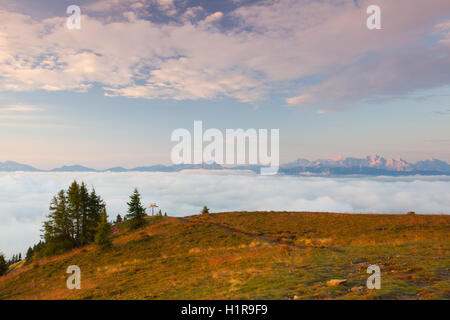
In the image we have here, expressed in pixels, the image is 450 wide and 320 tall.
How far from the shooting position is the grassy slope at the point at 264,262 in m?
11.5

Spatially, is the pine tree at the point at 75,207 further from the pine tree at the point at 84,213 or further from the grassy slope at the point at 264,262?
the grassy slope at the point at 264,262

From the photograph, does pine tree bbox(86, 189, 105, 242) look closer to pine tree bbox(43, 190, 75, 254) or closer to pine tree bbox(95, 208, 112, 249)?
pine tree bbox(43, 190, 75, 254)

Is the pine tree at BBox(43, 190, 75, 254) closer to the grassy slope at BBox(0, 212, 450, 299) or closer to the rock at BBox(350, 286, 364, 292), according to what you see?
the grassy slope at BBox(0, 212, 450, 299)

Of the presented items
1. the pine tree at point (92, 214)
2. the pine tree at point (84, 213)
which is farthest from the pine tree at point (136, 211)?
the pine tree at point (84, 213)

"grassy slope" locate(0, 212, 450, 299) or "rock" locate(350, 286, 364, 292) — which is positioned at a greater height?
"rock" locate(350, 286, 364, 292)

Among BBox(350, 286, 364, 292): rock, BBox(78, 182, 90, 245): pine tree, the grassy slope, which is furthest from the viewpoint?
BBox(78, 182, 90, 245): pine tree

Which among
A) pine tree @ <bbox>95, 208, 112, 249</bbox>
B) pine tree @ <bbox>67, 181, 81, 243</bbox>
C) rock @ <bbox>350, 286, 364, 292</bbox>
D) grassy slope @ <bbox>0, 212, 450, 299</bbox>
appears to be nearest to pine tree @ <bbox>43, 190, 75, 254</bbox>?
Answer: pine tree @ <bbox>67, 181, 81, 243</bbox>

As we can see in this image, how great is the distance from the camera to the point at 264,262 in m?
18.4

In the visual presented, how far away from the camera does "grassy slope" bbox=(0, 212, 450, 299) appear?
452 inches

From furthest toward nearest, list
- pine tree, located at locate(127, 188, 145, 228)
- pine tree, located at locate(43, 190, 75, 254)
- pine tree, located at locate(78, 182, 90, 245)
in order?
pine tree, located at locate(127, 188, 145, 228) → pine tree, located at locate(78, 182, 90, 245) → pine tree, located at locate(43, 190, 75, 254)

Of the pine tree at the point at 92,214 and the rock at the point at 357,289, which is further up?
the rock at the point at 357,289

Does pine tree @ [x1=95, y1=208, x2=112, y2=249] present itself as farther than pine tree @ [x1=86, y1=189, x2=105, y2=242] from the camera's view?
No
